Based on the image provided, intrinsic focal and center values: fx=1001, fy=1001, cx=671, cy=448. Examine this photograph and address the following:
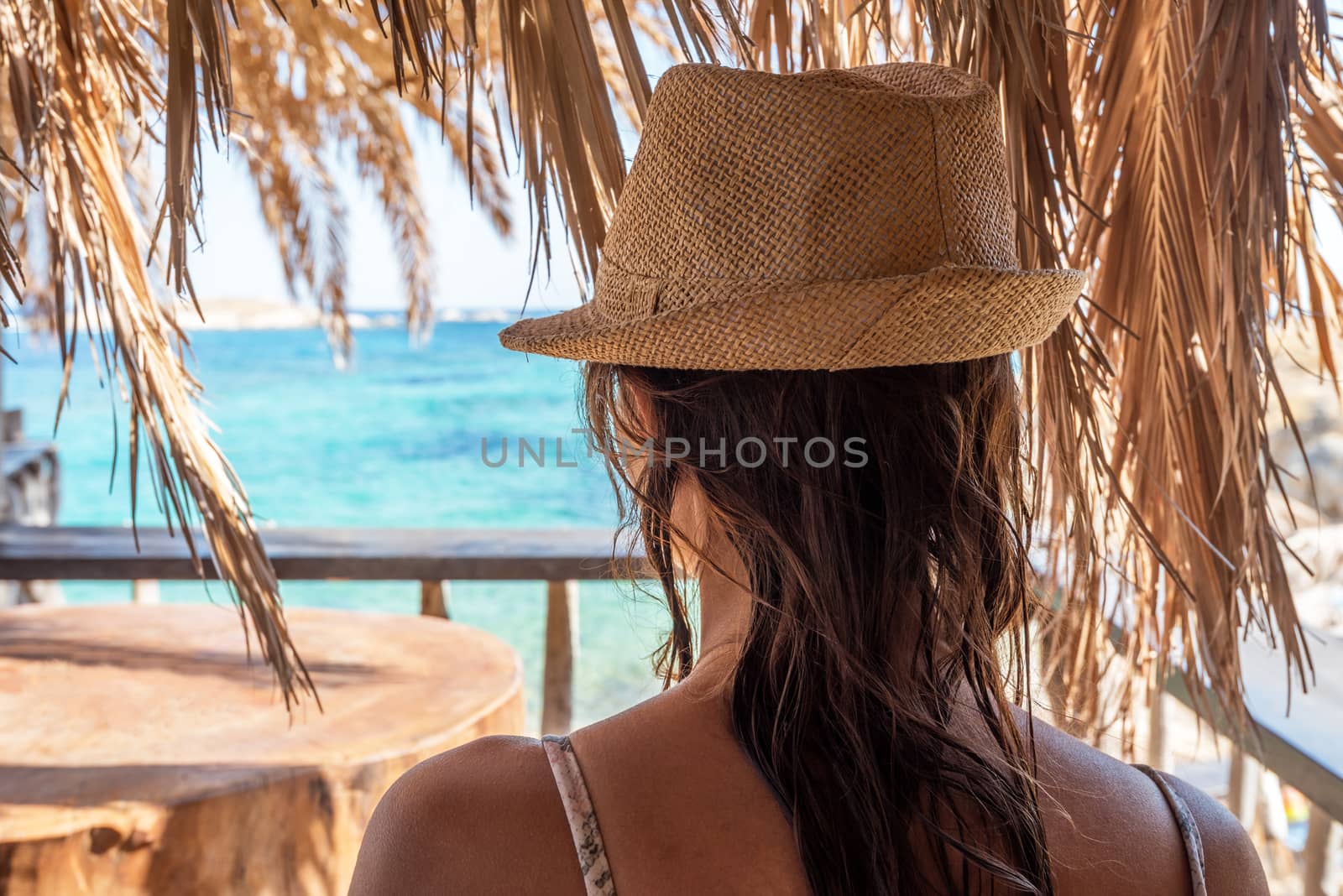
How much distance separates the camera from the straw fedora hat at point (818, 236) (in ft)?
2.03

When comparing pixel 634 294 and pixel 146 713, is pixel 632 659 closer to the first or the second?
pixel 146 713

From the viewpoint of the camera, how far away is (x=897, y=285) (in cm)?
61

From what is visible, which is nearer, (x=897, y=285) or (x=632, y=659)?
(x=897, y=285)

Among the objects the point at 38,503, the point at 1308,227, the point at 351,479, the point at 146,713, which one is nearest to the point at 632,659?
the point at 38,503

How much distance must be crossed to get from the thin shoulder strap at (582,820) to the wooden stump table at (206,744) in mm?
977

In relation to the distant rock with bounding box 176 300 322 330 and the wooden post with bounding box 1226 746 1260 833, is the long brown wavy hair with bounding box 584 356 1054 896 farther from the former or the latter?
the distant rock with bounding box 176 300 322 330

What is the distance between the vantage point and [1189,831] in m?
0.65

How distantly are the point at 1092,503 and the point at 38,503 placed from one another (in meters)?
6.33

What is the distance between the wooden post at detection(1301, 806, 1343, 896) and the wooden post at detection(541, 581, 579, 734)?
207cm

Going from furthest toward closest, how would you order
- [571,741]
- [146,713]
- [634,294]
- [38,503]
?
[38,503]
[146,713]
[634,294]
[571,741]

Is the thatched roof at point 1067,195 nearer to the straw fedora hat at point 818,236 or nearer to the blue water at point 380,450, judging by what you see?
the straw fedora hat at point 818,236

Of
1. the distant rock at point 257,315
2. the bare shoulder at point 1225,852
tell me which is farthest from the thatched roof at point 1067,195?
the distant rock at point 257,315

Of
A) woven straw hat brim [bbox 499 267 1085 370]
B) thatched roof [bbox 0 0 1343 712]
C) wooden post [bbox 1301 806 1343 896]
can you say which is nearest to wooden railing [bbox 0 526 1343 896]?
wooden post [bbox 1301 806 1343 896]

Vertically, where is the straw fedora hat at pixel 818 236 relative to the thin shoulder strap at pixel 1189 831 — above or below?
above
